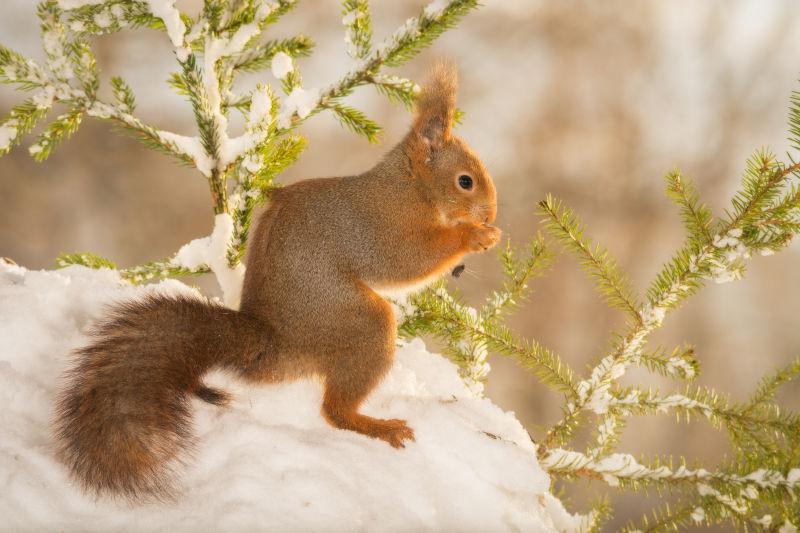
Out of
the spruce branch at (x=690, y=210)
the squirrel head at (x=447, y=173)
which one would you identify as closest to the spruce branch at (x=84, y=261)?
the squirrel head at (x=447, y=173)

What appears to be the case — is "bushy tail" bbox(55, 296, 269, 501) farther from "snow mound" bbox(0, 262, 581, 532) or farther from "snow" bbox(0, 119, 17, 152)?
"snow" bbox(0, 119, 17, 152)

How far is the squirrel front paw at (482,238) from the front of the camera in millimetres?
1298

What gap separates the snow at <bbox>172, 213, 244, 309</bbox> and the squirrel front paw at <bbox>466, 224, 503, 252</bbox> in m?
0.45

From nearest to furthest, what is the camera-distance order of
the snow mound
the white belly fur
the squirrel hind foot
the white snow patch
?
the snow mound < the squirrel hind foot < the white snow patch < the white belly fur

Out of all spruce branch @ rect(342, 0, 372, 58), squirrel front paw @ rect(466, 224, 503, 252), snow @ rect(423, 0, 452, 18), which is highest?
snow @ rect(423, 0, 452, 18)

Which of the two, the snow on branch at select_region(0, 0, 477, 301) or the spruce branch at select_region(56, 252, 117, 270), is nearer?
the snow on branch at select_region(0, 0, 477, 301)

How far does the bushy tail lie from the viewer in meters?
0.80

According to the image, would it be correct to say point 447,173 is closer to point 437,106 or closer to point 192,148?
point 437,106

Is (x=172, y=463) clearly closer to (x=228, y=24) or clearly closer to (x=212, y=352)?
(x=212, y=352)

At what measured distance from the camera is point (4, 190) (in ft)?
7.50

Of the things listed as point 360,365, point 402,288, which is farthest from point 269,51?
point 360,365

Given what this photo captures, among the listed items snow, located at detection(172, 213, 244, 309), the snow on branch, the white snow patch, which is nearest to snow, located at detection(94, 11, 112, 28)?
the snow on branch

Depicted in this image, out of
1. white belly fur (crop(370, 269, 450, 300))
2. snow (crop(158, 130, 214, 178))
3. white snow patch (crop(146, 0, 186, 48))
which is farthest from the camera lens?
white belly fur (crop(370, 269, 450, 300))

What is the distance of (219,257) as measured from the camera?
1.22 metres
